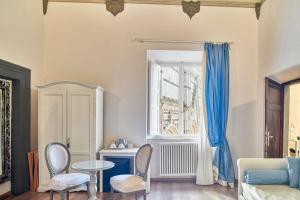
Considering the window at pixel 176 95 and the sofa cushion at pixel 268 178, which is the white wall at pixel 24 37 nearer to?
the window at pixel 176 95

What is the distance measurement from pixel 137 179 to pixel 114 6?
3245 millimetres

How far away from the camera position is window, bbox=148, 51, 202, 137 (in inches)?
205

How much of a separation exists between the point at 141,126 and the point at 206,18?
8.01 feet

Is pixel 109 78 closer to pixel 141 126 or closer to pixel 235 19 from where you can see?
pixel 141 126

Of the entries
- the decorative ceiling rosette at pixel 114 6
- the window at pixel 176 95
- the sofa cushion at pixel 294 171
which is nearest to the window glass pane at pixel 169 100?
the window at pixel 176 95

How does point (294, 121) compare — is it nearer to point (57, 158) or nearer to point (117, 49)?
point (117, 49)

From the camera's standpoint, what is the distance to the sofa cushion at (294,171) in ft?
10.3

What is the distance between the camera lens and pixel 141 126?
489 centimetres

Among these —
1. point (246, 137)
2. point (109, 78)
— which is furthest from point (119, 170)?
point (246, 137)

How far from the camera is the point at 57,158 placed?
12.4ft

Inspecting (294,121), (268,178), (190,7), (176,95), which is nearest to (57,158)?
(176,95)

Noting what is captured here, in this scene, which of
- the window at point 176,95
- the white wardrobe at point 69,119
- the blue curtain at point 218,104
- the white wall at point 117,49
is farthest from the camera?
the window at point 176,95

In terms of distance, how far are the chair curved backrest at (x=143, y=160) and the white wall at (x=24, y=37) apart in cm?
220

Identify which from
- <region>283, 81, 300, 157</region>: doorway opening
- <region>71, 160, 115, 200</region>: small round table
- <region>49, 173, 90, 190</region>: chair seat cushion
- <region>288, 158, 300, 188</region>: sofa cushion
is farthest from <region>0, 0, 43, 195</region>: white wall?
<region>283, 81, 300, 157</region>: doorway opening
